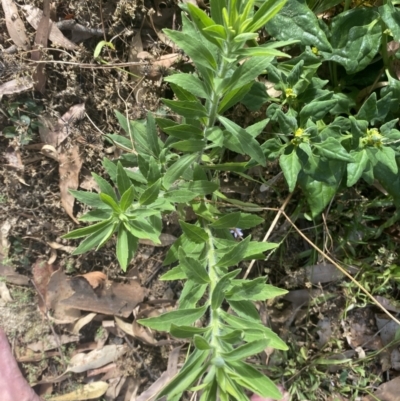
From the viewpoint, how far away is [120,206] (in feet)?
5.94

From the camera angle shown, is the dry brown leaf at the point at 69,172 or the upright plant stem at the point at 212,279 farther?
the dry brown leaf at the point at 69,172

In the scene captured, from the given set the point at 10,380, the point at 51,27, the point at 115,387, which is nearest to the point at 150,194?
the point at 51,27

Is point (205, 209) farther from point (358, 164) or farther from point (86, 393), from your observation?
point (86, 393)

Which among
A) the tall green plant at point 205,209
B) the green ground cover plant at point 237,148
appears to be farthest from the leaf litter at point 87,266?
the tall green plant at point 205,209

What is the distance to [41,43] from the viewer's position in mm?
2670

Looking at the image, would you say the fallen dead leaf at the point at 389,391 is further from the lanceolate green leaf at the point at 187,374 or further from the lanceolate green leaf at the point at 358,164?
the lanceolate green leaf at the point at 187,374

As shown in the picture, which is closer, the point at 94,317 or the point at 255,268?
the point at 255,268

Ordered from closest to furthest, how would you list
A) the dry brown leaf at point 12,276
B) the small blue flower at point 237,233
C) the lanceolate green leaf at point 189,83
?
1. the lanceolate green leaf at point 189,83
2. the small blue flower at point 237,233
3. the dry brown leaf at point 12,276

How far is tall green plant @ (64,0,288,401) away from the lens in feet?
5.28

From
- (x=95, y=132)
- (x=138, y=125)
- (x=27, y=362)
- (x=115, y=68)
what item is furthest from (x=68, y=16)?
(x=27, y=362)

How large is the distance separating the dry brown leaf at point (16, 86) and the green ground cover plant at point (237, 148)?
31.2 inches

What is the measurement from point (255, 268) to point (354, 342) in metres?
0.80

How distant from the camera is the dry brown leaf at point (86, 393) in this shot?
3102 millimetres

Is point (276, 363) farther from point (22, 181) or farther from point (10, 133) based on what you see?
point (10, 133)
